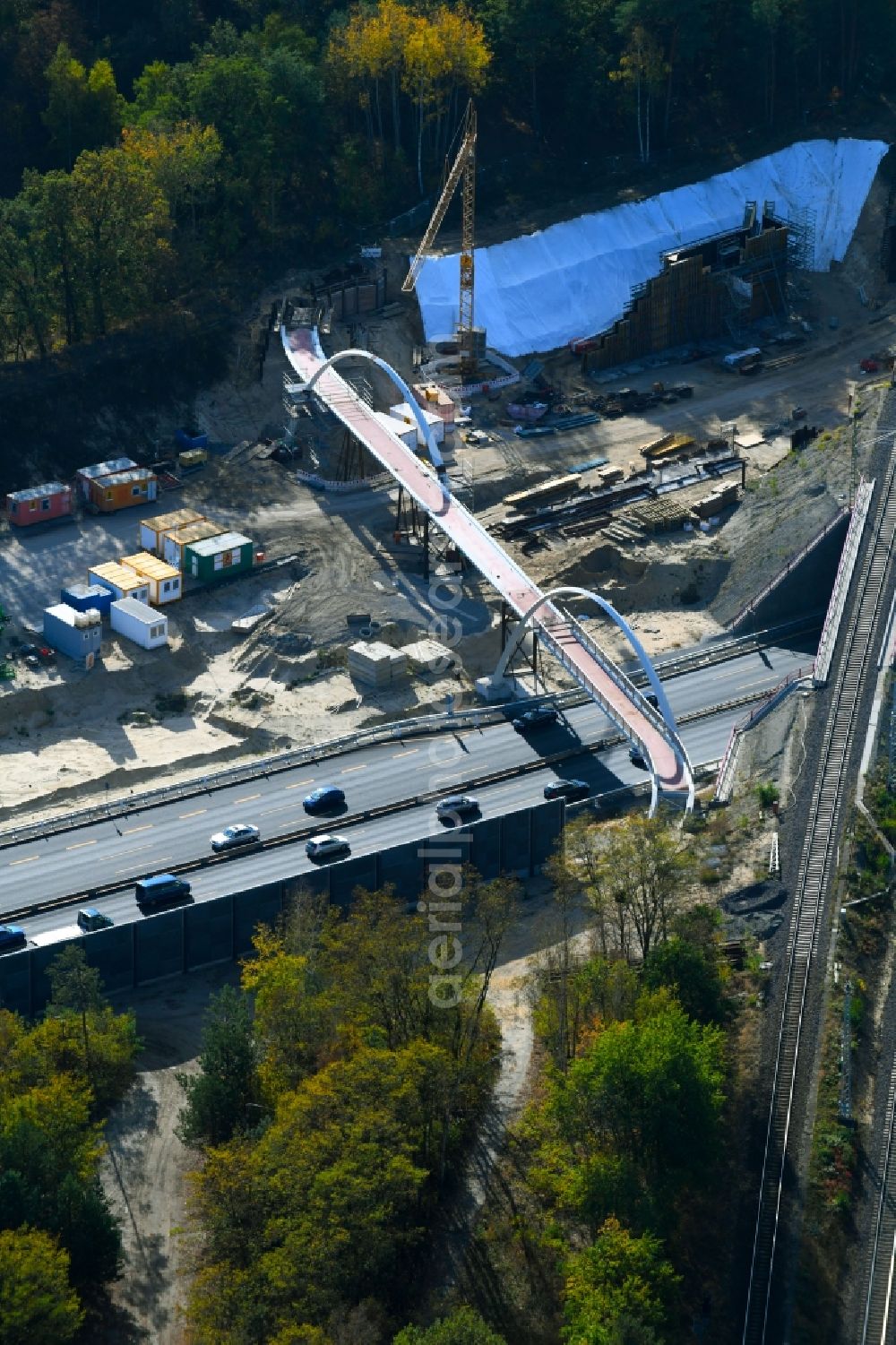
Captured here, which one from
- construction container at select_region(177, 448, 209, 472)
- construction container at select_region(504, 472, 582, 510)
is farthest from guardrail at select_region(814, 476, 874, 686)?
construction container at select_region(177, 448, 209, 472)

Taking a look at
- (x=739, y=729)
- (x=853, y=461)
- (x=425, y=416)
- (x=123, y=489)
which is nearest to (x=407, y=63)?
(x=425, y=416)

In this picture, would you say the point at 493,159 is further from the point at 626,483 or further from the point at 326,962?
the point at 326,962

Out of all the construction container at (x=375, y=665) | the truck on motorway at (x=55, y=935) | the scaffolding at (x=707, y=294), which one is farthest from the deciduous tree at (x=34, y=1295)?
the scaffolding at (x=707, y=294)

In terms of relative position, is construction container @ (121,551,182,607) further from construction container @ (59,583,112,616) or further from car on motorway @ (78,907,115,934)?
car on motorway @ (78,907,115,934)

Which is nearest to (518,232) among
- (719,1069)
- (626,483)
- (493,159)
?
(493,159)

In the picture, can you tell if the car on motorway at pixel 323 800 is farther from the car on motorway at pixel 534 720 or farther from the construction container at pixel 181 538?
the construction container at pixel 181 538

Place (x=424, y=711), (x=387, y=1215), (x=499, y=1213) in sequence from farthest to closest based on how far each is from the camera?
(x=424, y=711) < (x=499, y=1213) < (x=387, y=1215)
